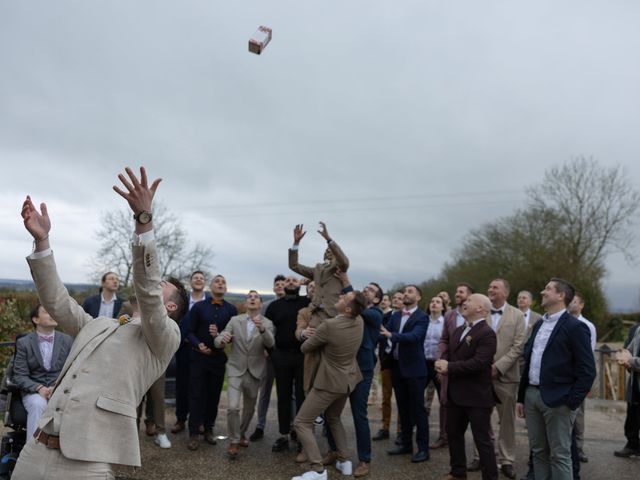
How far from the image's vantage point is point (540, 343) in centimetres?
559

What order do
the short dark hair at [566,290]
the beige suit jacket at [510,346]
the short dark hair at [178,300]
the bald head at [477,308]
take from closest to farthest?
the short dark hair at [178,300] < the short dark hair at [566,290] < the bald head at [477,308] < the beige suit jacket at [510,346]

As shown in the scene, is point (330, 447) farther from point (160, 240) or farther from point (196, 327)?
point (160, 240)

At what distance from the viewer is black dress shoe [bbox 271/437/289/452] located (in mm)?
7070

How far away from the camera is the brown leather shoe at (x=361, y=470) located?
6234mm

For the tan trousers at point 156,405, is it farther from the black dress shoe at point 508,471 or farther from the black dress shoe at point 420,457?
the black dress shoe at point 508,471

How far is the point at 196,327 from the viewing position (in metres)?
Result: 7.61

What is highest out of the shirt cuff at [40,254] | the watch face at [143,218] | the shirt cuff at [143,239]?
the watch face at [143,218]

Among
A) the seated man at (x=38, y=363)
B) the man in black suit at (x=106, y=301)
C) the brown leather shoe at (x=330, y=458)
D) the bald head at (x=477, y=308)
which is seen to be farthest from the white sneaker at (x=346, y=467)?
the man in black suit at (x=106, y=301)

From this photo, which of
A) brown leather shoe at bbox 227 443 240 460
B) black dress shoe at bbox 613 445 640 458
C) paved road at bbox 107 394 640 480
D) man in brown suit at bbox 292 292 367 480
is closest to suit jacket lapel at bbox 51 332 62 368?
paved road at bbox 107 394 640 480

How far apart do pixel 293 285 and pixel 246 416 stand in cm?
187

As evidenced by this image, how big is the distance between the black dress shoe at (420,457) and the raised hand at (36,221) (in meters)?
5.46

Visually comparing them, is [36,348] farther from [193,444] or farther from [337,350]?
[337,350]

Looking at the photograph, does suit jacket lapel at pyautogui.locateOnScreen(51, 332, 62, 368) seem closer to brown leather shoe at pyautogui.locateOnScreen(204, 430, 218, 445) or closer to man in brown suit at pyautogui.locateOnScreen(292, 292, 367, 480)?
brown leather shoe at pyautogui.locateOnScreen(204, 430, 218, 445)

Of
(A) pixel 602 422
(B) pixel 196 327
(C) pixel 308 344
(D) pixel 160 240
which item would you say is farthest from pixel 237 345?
(D) pixel 160 240
